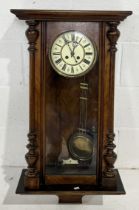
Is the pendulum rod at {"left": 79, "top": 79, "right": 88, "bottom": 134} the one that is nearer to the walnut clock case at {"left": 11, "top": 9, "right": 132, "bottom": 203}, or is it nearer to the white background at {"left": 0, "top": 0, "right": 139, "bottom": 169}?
the walnut clock case at {"left": 11, "top": 9, "right": 132, "bottom": 203}

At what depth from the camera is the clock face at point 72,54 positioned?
111 centimetres

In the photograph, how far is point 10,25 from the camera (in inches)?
53.4

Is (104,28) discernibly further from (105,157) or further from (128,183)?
(128,183)

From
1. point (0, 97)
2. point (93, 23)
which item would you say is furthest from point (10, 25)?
point (93, 23)

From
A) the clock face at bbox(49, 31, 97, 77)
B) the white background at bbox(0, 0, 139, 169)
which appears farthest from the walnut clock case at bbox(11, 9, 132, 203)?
the white background at bbox(0, 0, 139, 169)

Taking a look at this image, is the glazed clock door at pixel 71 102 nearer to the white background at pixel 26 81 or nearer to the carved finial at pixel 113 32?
the carved finial at pixel 113 32

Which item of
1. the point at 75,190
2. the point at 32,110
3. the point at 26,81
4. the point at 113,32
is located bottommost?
the point at 75,190

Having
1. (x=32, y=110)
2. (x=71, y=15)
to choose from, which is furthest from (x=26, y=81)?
(x=71, y=15)

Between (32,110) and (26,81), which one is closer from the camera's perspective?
(32,110)

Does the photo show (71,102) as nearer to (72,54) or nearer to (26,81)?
(72,54)

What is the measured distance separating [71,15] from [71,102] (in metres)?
0.29

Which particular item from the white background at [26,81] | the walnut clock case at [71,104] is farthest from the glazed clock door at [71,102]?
the white background at [26,81]

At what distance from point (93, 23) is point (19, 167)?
2.31 ft

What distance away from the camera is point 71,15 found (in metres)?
1.07
